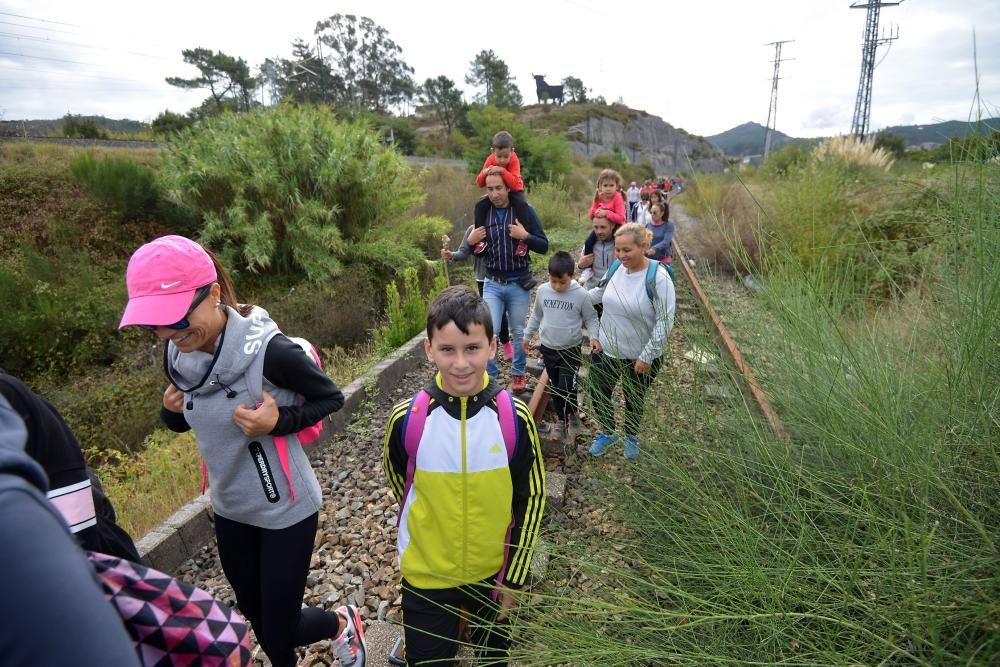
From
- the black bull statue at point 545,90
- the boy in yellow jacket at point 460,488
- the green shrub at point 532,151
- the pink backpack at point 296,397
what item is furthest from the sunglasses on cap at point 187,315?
the black bull statue at point 545,90

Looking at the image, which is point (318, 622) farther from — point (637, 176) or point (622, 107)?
point (622, 107)

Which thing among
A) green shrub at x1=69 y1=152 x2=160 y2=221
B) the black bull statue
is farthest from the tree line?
green shrub at x1=69 y1=152 x2=160 y2=221

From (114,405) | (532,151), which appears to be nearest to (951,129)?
(114,405)

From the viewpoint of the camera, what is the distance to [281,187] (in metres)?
9.16

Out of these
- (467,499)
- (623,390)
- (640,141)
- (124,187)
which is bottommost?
(467,499)

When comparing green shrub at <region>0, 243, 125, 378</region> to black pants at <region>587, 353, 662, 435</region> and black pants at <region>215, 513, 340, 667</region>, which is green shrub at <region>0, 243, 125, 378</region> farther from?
black pants at <region>587, 353, 662, 435</region>

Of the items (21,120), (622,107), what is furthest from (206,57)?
(622,107)

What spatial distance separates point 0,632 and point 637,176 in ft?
170

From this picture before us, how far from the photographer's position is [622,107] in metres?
71.3

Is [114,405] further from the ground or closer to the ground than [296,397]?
closer to the ground

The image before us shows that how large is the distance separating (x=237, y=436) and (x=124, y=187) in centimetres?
1359

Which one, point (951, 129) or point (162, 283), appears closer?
point (951, 129)

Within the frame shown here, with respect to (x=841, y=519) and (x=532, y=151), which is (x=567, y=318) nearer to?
(x=841, y=519)

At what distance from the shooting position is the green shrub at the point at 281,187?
9.12m
